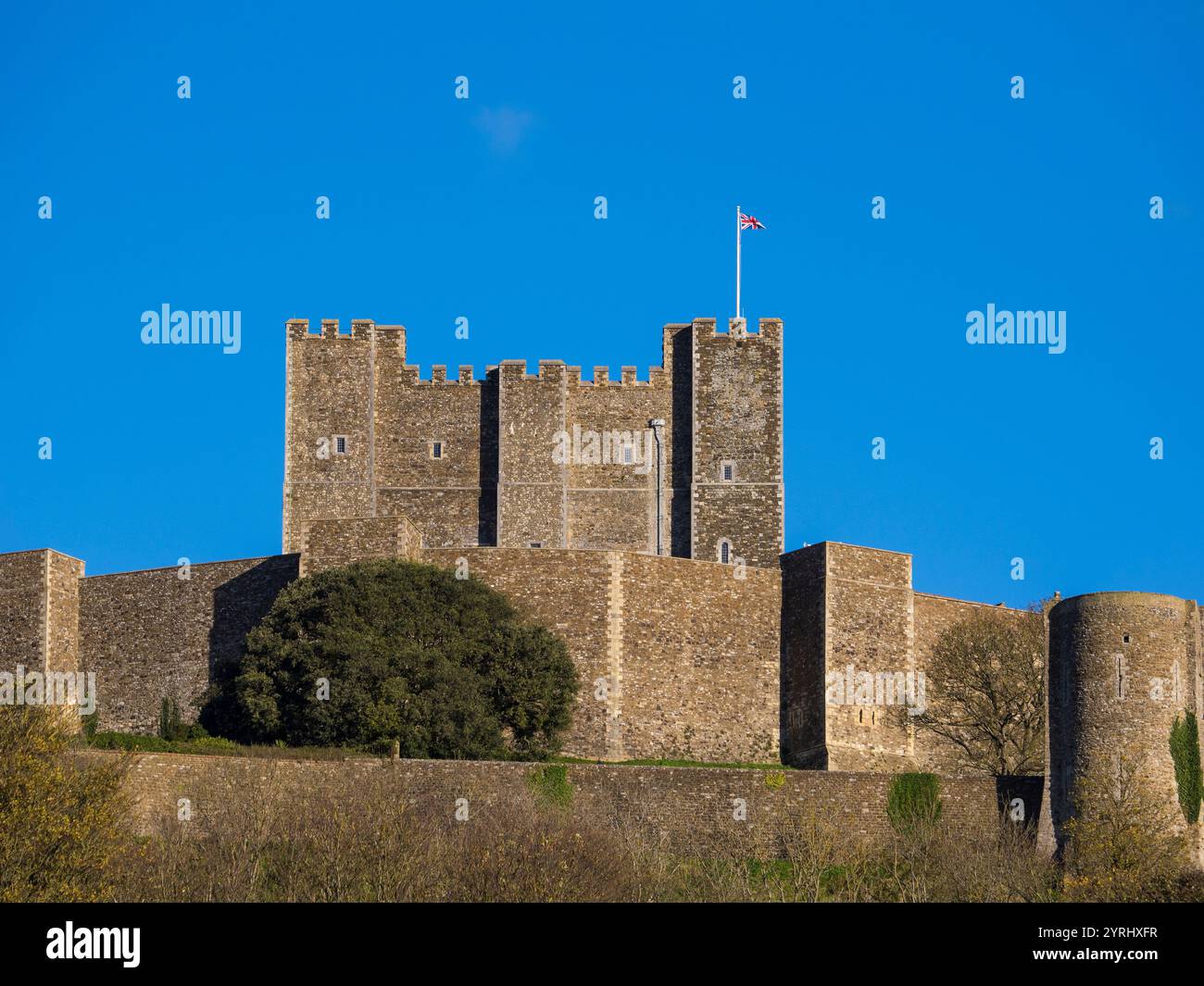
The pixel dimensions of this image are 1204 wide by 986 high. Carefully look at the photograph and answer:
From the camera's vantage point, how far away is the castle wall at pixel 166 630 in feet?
186

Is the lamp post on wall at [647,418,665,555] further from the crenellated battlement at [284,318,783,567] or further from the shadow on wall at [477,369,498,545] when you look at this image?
the shadow on wall at [477,369,498,545]

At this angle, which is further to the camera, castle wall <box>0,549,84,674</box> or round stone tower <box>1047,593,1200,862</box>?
castle wall <box>0,549,84,674</box>

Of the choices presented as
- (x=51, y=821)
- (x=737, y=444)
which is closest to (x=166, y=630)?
(x=737, y=444)

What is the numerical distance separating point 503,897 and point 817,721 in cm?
1533

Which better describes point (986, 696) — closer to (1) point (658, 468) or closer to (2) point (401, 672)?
(1) point (658, 468)

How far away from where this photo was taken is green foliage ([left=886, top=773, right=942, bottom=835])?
4794cm

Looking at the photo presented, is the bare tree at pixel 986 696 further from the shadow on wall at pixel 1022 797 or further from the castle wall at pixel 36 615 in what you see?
the castle wall at pixel 36 615

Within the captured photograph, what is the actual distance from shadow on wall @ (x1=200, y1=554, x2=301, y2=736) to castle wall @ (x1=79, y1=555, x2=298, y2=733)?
22mm

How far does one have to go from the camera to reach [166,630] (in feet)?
188

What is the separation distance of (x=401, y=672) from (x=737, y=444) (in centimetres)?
1558

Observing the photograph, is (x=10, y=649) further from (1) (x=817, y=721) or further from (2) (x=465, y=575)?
(1) (x=817, y=721)

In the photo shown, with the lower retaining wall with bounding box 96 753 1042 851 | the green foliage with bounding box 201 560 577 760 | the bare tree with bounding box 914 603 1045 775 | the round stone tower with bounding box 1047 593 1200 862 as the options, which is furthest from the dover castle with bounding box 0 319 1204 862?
the lower retaining wall with bounding box 96 753 1042 851
